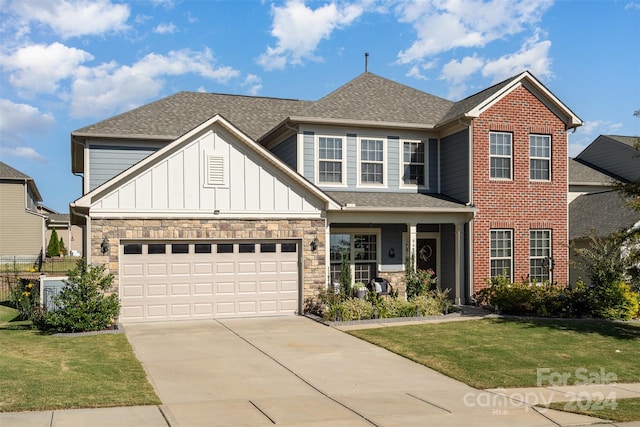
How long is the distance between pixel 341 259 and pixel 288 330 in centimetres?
557

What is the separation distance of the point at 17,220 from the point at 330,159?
24.5m

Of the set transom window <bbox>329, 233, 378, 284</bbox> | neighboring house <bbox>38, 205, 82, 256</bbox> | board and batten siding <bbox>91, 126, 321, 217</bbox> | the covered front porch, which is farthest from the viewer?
neighboring house <bbox>38, 205, 82, 256</bbox>

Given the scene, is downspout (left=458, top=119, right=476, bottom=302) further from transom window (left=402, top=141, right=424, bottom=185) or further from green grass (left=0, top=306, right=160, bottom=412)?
green grass (left=0, top=306, right=160, bottom=412)

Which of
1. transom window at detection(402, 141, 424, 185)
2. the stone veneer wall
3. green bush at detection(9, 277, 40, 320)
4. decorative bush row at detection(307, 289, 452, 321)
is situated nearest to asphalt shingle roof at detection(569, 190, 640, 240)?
transom window at detection(402, 141, 424, 185)

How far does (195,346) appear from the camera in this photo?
42.9 ft

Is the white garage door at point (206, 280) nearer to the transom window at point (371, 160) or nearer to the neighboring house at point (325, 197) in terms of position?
the neighboring house at point (325, 197)

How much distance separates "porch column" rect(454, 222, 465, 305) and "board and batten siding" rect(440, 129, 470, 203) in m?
0.96

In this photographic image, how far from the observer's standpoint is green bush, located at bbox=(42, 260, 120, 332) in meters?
14.2

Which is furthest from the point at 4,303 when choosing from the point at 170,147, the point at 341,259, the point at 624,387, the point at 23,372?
the point at 624,387

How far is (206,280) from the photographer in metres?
17.0

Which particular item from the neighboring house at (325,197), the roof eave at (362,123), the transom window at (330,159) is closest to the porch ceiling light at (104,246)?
the neighboring house at (325,197)

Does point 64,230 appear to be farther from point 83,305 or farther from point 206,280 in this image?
point 83,305

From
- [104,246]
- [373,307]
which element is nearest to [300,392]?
[373,307]

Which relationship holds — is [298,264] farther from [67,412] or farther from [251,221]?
[67,412]
